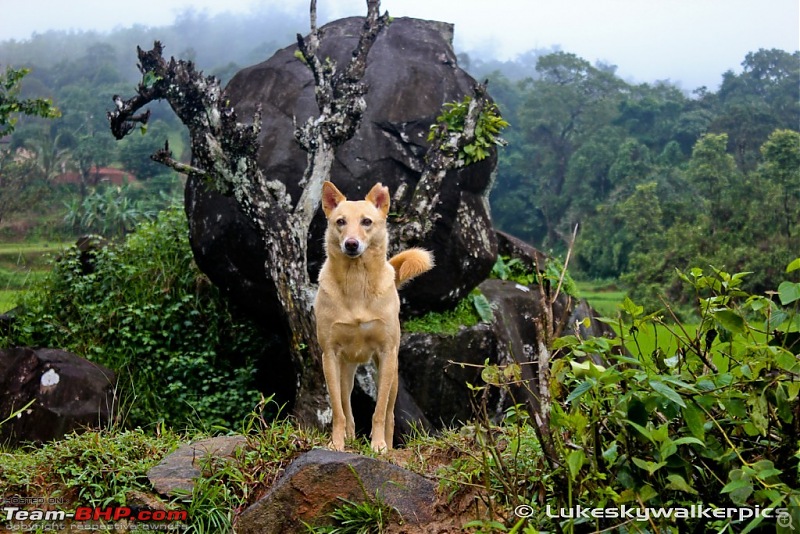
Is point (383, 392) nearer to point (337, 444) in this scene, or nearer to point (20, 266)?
point (337, 444)

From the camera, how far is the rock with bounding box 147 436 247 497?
15.2 feet

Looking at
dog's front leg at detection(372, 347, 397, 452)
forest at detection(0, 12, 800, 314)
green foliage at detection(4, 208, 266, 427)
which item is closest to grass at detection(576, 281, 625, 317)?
forest at detection(0, 12, 800, 314)

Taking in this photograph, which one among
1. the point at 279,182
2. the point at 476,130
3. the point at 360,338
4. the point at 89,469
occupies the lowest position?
the point at 89,469

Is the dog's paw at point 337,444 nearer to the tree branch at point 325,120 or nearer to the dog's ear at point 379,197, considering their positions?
the dog's ear at point 379,197

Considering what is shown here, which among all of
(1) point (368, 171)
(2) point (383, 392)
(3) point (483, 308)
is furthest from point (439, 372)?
(2) point (383, 392)

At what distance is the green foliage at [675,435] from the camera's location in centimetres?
306

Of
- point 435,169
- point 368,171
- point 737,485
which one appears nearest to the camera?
point 737,485

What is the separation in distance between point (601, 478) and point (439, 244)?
681 cm

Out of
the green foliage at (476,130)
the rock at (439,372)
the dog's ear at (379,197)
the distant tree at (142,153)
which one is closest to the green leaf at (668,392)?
the dog's ear at (379,197)

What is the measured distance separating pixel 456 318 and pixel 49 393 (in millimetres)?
4637

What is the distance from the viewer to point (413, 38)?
1127 cm

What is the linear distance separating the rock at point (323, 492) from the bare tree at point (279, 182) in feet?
11.5

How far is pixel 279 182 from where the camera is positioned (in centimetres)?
788

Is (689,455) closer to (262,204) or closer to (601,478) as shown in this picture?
(601,478)
